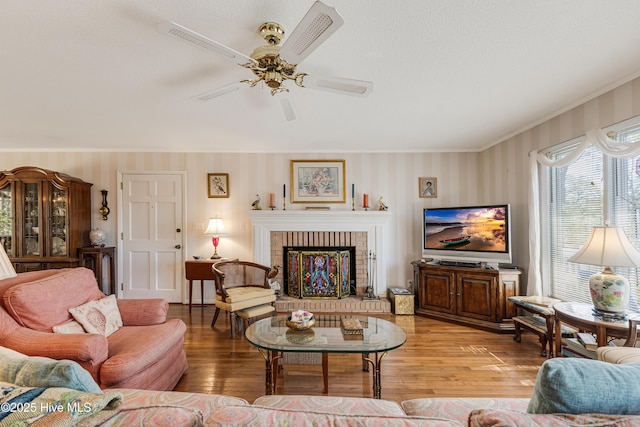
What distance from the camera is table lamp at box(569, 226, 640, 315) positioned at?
189 centimetres

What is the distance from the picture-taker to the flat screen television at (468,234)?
3330mm

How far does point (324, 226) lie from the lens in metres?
4.19

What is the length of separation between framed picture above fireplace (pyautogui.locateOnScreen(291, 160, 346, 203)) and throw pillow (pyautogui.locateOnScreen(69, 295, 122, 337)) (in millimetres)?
2665

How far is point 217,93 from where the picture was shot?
194cm

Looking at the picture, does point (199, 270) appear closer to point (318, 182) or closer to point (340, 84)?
point (318, 182)

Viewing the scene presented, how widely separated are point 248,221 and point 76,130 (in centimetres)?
236

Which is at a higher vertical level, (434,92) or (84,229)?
(434,92)

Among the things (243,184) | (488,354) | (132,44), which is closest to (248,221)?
(243,184)

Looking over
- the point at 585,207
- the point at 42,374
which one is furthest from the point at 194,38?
the point at 585,207

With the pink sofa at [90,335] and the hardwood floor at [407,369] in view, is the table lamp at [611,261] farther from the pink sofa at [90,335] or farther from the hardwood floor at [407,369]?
the pink sofa at [90,335]

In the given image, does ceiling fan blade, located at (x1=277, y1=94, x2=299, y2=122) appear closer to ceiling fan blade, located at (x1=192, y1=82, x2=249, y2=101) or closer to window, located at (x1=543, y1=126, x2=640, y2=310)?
ceiling fan blade, located at (x1=192, y1=82, x2=249, y2=101)

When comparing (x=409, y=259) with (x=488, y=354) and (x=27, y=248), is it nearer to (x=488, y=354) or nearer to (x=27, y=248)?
(x=488, y=354)

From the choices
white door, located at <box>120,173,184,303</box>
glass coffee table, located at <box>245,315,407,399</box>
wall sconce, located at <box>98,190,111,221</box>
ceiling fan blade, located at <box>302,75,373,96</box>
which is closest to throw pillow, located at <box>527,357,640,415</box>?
glass coffee table, located at <box>245,315,407,399</box>

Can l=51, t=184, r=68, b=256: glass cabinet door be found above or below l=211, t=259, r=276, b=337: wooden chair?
above
